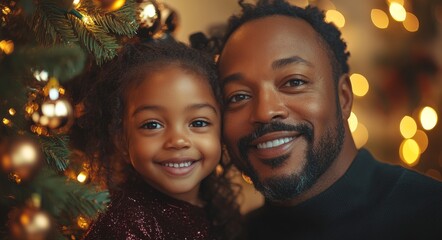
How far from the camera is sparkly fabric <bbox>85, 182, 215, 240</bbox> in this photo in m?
1.42

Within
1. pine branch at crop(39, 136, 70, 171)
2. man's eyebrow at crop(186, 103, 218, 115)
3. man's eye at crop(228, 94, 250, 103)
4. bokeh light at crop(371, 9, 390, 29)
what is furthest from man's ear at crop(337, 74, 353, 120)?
bokeh light at crop(371, 9, 390, 29)

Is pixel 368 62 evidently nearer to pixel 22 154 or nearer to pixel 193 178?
pixel 193 178

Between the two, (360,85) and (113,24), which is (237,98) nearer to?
(113,24)

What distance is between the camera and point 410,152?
3.27 meters

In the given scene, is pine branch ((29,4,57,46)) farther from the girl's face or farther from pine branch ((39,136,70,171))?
the girl's face

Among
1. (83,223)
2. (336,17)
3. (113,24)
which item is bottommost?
(83,223)

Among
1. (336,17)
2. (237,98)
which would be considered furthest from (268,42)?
(336,17)

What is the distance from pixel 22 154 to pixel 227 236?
3.64 ft

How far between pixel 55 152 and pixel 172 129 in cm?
45

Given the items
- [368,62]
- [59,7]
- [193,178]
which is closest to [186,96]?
[193,178]

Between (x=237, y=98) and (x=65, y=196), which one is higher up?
(x=237, y=98)

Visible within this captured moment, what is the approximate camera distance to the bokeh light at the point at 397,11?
10.2ft

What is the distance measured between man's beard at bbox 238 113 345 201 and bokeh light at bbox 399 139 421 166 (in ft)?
5.80

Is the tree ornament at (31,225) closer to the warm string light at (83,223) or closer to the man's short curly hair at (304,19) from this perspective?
the warm string light at (83,223)
